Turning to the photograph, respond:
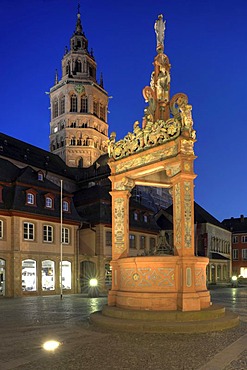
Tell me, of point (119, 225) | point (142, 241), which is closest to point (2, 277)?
point (142, 241)

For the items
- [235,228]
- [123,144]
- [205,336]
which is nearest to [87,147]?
[235,228]

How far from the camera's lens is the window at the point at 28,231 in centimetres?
3656

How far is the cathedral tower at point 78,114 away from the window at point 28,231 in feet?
152

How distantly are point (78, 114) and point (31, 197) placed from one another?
49.5 meters

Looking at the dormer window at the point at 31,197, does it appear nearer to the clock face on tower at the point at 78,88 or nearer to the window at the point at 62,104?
the window at the point at 62,104

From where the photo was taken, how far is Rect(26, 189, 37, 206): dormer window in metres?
37.4

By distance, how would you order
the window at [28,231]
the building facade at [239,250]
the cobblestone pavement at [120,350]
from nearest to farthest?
the cobblestone pavement at [120,350] → the window at [28,231] → the building facade at [239,250]

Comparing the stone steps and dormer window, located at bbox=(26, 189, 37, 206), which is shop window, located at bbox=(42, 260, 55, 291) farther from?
the stone steps

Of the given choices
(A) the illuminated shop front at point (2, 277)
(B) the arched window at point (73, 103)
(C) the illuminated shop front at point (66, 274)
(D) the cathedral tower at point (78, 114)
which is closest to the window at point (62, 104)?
A: (D) the cathedral tower at point (78, 114)

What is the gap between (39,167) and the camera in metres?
57.1

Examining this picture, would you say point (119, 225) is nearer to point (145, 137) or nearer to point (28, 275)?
point (145, 137)

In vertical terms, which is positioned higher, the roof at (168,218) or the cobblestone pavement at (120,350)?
the roof at (168,218)

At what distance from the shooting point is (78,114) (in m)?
85.2

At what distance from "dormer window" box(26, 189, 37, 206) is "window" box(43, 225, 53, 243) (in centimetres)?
249
